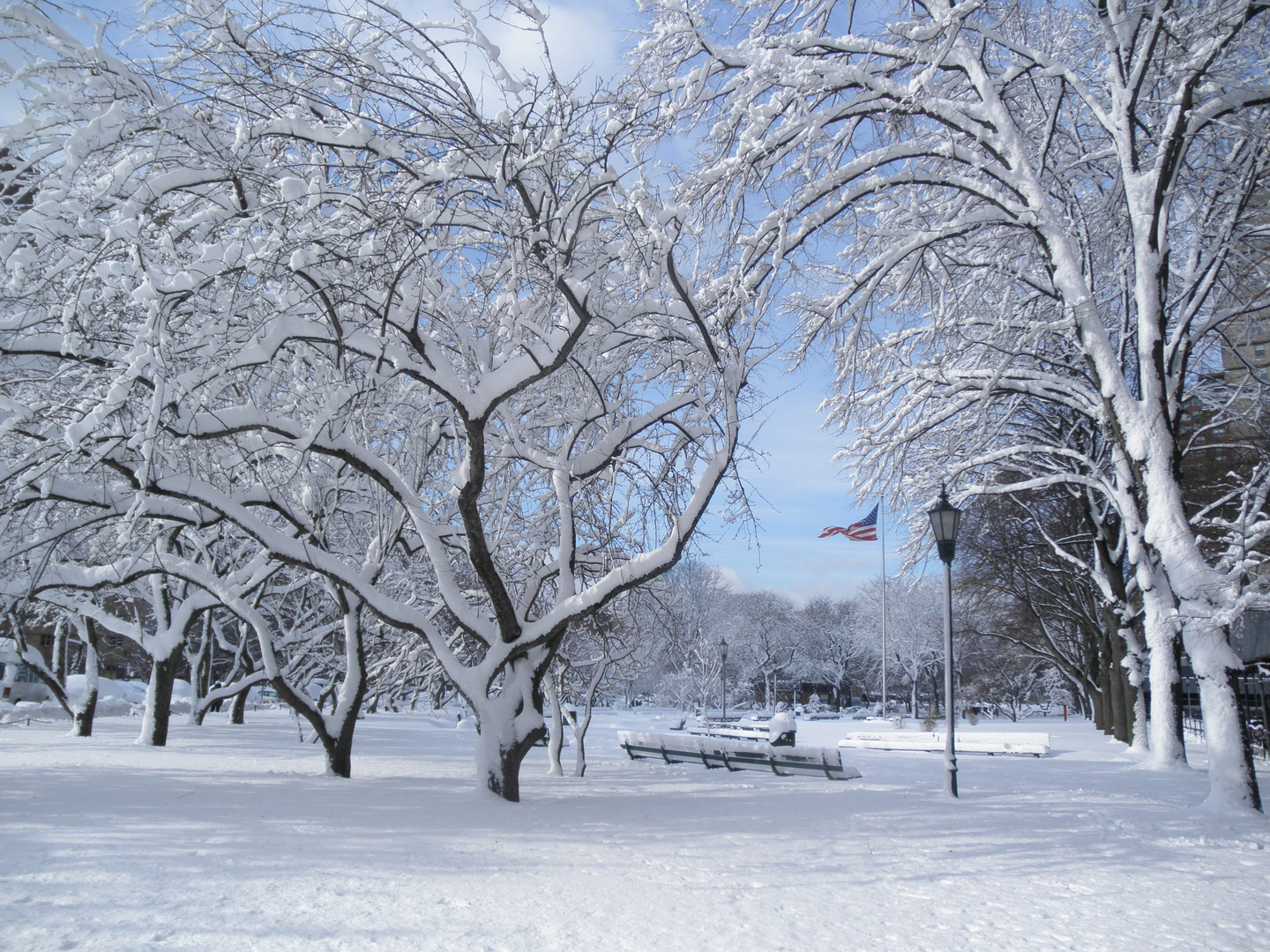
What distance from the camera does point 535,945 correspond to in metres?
4.27

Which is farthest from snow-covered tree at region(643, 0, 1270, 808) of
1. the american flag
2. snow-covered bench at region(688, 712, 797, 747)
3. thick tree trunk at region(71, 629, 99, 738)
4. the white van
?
the white van

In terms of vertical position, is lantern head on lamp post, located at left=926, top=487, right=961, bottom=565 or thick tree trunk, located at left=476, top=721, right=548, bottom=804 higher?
lantern head on lamp post, located at left=926, top=487, right=961, bottom=565

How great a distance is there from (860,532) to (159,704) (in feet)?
66.2

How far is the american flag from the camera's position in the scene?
26.7 m

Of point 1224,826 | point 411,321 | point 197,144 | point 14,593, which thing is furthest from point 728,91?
point 14,593

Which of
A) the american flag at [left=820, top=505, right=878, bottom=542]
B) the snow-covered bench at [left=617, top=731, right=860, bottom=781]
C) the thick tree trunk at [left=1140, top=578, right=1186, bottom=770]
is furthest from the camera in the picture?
the american flag at [left=820, top=505, right=878, bottom=542]

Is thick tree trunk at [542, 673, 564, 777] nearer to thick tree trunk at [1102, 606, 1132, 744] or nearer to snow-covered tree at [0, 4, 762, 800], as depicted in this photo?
snow-covered tree at [0, 4, 762, 800]

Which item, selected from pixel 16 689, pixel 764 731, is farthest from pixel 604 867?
pixel 16 689

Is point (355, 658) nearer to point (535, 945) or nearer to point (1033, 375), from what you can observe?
point (535, 945)

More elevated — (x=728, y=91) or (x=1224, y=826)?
(x=728, y=91)

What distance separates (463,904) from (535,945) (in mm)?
780

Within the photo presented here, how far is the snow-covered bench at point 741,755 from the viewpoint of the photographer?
43.6ft

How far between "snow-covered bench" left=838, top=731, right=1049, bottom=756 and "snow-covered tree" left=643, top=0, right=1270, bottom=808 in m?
9.12

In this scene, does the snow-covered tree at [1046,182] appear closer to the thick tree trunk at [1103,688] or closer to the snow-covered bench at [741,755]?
the snow-covered bench at [741,755]
